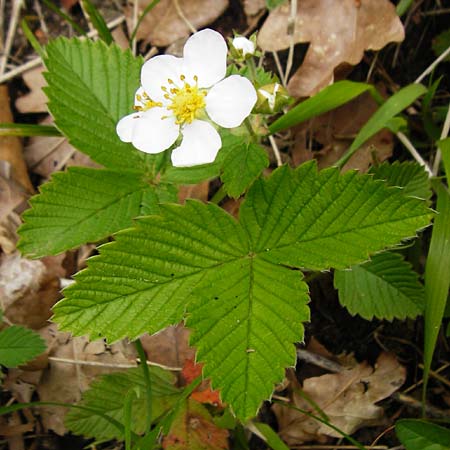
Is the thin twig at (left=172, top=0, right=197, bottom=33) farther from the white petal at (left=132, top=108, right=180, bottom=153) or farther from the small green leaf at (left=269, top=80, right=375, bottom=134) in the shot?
the white petal at (left=132, top=108, right=180, bottom=153)

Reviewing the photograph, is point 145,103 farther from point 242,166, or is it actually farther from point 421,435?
point 421,435

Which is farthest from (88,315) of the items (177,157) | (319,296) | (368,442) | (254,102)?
(368,442)

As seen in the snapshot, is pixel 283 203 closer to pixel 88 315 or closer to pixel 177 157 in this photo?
pixel 177 157

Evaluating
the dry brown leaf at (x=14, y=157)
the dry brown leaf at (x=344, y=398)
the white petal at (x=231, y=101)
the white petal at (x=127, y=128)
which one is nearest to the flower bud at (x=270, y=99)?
the white petal at (x=231, y=101)

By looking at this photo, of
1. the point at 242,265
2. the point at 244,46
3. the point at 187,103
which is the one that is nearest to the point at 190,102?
the point at 187,103

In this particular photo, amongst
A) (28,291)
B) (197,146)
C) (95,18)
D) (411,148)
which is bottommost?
(28,291)
